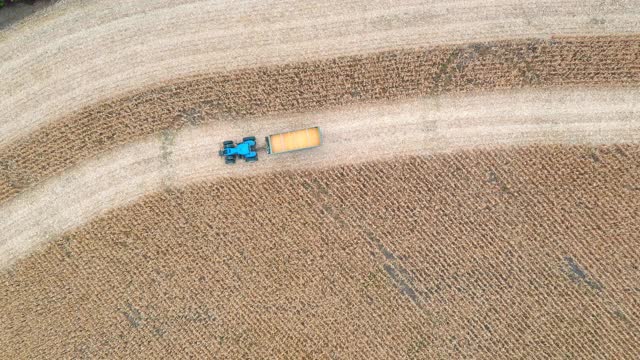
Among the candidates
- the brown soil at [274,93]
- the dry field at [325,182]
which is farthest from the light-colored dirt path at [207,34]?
the brown soil at [274,93]

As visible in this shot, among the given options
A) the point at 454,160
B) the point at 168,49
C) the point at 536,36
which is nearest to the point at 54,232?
the point at 168,49

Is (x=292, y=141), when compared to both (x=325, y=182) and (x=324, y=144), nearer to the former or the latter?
(x=324, y=144)

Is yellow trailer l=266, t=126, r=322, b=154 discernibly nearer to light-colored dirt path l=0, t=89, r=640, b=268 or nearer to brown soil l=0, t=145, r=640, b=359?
light-colored dirt path l=0, t=89, r=640, b=268

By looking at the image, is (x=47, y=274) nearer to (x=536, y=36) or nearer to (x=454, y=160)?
(x=454, y=160)

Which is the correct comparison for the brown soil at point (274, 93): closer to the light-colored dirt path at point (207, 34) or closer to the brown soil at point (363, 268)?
the light-colored dirt path at point (207, 34)

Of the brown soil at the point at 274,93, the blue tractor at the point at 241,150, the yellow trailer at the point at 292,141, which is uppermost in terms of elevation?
the brown soil at the point at 274,93
